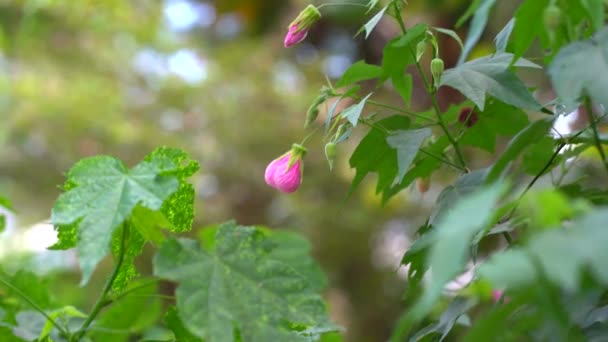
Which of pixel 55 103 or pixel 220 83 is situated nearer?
pixel 55 103

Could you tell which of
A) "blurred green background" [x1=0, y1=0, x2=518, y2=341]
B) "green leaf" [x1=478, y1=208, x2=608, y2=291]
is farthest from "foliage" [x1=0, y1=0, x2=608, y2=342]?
"blurred green background" [x1=0, y1=0, x2=518, y2=341]

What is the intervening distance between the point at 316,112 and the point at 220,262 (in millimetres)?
218

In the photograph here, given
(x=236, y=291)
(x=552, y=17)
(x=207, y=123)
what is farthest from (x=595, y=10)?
(x=207, y=123)

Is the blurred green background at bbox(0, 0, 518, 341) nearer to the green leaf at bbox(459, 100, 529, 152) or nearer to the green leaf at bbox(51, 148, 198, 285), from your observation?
the green leaf at bbox(459, 100, 529, 152)

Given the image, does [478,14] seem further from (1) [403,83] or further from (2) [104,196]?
(2) [104,196]

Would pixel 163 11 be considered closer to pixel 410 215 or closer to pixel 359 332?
pixel 410 215

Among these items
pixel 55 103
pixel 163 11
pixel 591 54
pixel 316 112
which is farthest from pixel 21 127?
pixel 591 54

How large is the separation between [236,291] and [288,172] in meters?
0.22

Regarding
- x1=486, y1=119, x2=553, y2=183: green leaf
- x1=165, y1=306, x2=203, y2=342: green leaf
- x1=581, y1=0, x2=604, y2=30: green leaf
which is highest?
x1=165, y1=306, x2=203, y2=342: green leaf

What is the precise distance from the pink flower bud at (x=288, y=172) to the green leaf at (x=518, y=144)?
0.65 ft

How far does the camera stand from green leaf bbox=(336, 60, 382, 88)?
0.54 meters

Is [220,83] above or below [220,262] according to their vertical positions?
above

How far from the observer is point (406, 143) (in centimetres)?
51

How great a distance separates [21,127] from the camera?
10.6ft
